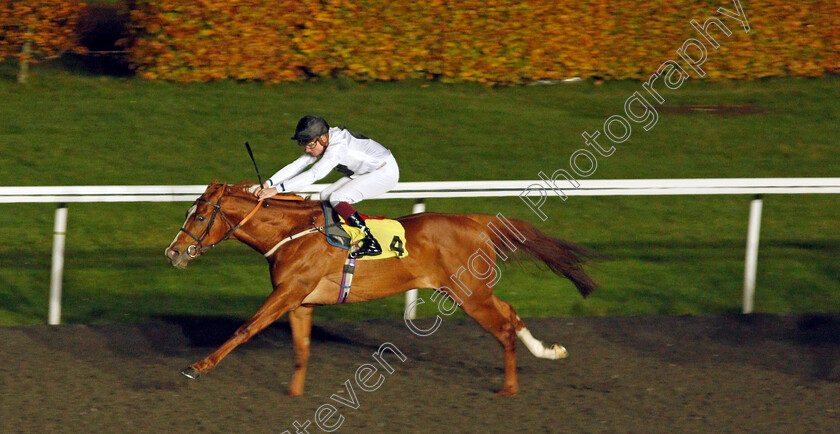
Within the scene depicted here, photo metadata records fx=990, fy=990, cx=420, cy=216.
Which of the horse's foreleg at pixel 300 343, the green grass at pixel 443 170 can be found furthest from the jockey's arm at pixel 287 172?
the green grass at pixel 443 170

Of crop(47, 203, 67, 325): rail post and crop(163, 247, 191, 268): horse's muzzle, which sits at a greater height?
crop(163, 247, 191, 268): horse's muzzle

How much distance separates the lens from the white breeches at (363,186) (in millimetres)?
5102

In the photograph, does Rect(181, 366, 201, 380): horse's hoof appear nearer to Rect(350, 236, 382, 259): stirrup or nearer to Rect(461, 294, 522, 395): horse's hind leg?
Rect(350, 236, 382, 259): stirrup

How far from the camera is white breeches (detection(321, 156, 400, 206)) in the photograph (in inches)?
201

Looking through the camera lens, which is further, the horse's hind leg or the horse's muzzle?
the horse's hind leg

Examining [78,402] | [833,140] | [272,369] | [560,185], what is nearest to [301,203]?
[272,369]

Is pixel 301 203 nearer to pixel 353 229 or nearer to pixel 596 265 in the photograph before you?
pixel 353 229

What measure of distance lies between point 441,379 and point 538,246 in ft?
3.06

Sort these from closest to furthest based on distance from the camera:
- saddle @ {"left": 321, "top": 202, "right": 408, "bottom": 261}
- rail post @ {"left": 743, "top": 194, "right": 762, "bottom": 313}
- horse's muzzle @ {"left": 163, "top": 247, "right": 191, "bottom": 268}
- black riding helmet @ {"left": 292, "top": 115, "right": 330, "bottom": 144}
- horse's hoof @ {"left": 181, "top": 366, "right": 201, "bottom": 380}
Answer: horse's hoof @ {"left": 181, "top": 366, "right": 201, "bottom": 380} < horse's muzzle @ {"left": 163, "top": 247, "right": 191, "bottom": 268} < black riding helmet @ {"left": 292, "top": 115, "right": 330, "bottom": 144} < saddle @ {"left": 321, "top": 202, "right": 408, "bottom": 261} < rail post @ {"left": 743, "top": 194, "right": 762, "bottom": 313}

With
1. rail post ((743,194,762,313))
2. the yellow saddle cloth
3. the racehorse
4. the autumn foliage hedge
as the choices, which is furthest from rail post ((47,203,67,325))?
the autumn foliage hedge

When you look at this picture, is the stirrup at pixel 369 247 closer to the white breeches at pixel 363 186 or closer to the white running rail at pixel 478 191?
the white breeches at pixel 363 186

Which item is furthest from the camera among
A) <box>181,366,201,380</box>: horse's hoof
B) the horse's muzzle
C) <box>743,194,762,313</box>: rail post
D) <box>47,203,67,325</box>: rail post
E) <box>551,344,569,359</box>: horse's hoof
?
<box>743,194,762,313</box>: rail post

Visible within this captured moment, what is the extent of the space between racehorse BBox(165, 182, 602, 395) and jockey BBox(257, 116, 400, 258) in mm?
115

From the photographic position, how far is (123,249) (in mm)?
7363
